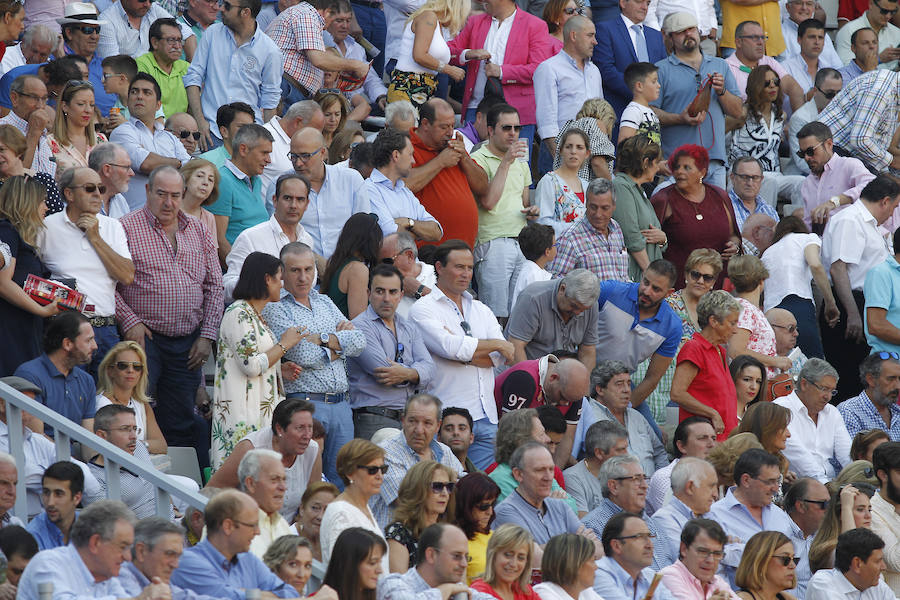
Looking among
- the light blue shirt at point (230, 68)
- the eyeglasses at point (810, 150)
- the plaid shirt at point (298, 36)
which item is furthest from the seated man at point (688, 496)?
the plaid shirt at point (298, 36)

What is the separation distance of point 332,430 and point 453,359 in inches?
44.2

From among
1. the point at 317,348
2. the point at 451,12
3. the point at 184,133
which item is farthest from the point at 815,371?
the point at 184,133

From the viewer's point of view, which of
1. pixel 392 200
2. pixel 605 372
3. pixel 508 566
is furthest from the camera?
pixel 392 200

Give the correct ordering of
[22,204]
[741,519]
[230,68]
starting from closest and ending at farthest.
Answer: [22,204] → [741,519] → [230,68]

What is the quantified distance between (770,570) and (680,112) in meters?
5.93

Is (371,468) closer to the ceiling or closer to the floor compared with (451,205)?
closer to the ceiling

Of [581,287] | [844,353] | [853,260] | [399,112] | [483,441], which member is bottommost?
[844,353]

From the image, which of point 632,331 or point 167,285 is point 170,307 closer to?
point 167,285

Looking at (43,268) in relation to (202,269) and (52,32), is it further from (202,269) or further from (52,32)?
(52,32)

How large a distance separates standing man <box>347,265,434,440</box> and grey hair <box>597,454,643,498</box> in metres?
1.15

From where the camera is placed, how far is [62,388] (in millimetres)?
7750

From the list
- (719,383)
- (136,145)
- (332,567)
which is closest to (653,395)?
(719,383)

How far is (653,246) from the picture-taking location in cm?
1148

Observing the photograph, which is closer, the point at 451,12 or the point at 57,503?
the point at 57,503
